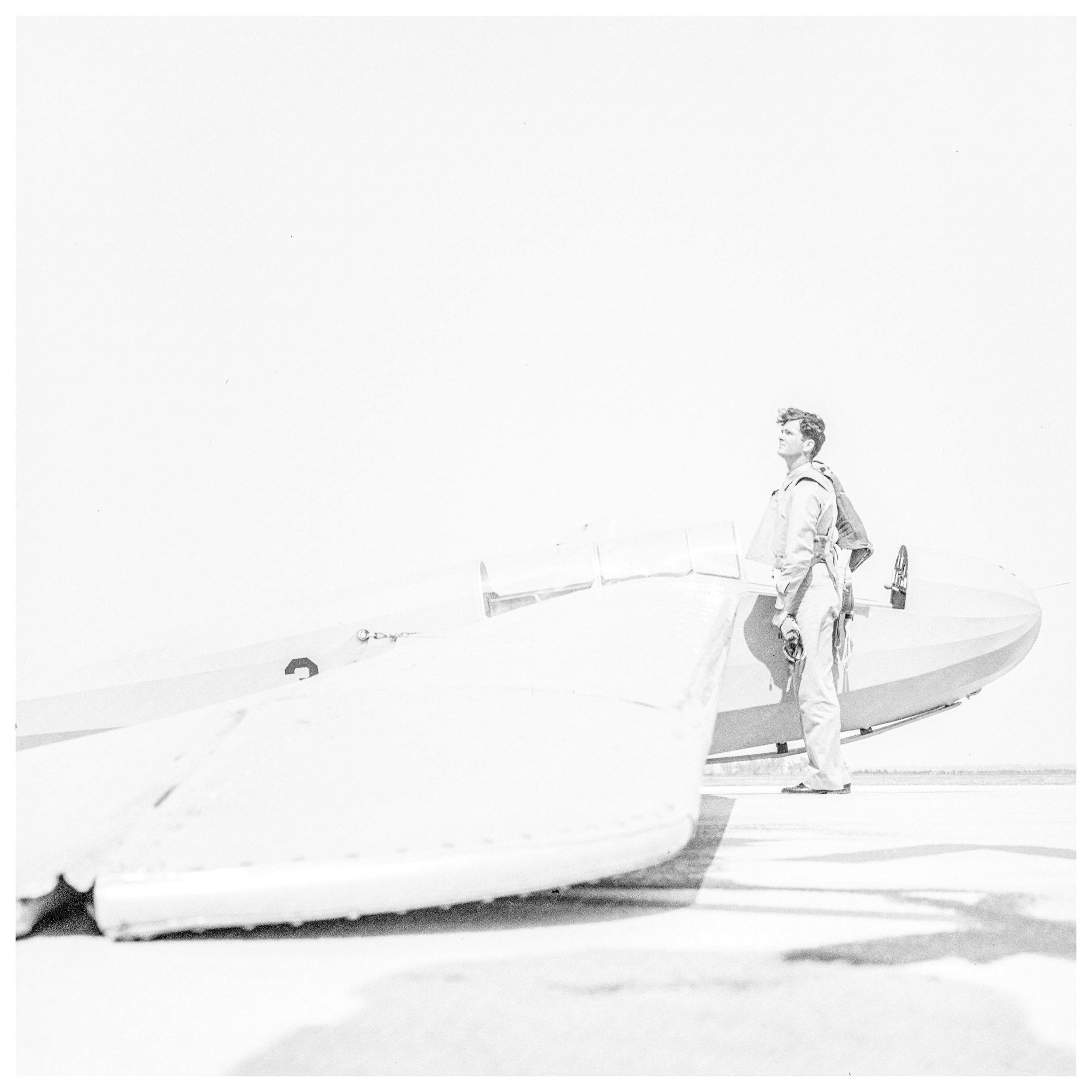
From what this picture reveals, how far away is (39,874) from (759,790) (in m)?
3.60

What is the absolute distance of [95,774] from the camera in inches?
64.4

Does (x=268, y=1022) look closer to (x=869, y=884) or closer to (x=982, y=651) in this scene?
(x=869, y=884)

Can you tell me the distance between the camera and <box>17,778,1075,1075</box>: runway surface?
84cm

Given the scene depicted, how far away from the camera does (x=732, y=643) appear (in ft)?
14.1

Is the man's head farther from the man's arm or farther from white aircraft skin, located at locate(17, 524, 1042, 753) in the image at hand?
white aircraft skin, located at locate(17, 524, 1042, 753)

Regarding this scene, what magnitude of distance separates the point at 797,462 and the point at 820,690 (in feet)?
3.31

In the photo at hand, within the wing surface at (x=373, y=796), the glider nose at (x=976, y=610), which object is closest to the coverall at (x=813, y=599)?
the glider nose at (x=976, y=610)

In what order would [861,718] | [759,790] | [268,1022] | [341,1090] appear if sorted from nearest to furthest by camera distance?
[341,1090]
[268,1022]
[759,790]
[861,718]

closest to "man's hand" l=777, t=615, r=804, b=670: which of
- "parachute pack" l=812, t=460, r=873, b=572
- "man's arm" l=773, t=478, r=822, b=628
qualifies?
"man's arm" l=773, t=478, r=822, b=628

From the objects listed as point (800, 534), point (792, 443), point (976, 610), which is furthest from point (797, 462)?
point (976, 610)

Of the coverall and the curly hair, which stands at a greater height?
the curly hair

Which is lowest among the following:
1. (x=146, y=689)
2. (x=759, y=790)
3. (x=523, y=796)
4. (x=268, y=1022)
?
(x=759, y=790)

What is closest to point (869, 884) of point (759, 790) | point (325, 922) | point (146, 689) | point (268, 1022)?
point (325, 922)

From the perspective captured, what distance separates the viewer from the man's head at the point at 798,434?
13.8ft
